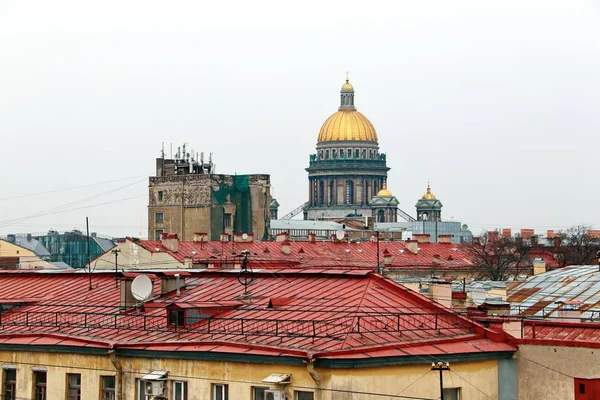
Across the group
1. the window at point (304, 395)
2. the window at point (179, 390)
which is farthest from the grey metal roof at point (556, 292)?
the window at point (304, 395)

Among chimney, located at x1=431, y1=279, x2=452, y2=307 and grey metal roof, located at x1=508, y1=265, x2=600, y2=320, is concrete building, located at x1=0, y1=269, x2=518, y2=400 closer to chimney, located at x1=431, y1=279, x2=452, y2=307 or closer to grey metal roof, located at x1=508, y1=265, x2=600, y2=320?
chimney, located at x1=431, y1=279, x2=452, y2=307

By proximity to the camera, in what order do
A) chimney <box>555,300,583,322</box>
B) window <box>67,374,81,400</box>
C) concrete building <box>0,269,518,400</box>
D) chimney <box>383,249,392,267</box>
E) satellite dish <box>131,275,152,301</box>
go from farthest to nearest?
chimney <box>383,249,392,267</box>, chimney <box>555,300,583,322</box>, satellite dish <box>131,275,152,301</box>, window <box>67,374,81,400</box>, concrete building <box>0,269,518,400</box>

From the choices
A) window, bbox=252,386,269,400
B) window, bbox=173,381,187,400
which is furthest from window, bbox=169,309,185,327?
window, bbox=252,386,269,400

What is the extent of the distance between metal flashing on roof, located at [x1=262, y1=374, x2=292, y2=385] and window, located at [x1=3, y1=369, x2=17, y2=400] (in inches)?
287

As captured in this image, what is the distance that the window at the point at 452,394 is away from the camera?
25500mm

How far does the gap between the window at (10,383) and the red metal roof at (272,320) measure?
0.67 m

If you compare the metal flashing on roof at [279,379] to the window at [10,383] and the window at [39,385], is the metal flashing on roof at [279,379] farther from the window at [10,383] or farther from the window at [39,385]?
the window at [10,383]

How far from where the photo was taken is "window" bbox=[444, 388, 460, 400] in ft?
83.7

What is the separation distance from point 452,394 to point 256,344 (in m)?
3.47

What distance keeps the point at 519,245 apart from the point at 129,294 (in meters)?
95.6

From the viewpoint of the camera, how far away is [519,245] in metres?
125

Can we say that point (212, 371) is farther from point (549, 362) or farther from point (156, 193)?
point (156, 193)

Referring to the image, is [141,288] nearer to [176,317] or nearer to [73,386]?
[176,317]

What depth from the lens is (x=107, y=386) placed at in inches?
1109
